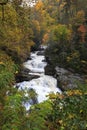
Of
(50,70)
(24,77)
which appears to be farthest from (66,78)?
(50,70)

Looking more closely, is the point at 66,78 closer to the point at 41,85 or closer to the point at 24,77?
the point at 41,85

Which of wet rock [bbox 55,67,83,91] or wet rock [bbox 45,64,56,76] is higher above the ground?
wet rock [bbox 55,67,83,91]

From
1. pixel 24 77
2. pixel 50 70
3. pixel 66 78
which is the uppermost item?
pixel 24 77

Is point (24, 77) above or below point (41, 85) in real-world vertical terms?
above

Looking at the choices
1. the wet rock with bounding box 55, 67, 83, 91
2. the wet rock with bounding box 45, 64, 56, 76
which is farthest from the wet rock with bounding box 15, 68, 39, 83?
the wet rock with bounding box 45, 64, 56, 76

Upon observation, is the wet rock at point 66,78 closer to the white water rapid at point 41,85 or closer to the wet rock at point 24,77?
the white water rapid at point 41,85

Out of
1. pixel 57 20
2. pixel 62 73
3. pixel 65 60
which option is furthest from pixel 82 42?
pixel 57 20

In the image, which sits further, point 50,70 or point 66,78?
point 50,70

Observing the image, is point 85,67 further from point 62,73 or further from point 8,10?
point 8,10

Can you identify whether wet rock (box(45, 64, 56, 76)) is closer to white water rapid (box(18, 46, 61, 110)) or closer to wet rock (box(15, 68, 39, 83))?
white water rapid (box(18, 46, 61, 110))

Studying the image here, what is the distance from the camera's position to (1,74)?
15.1 ft

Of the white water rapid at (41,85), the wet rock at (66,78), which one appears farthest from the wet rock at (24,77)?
the wet rock at (66,78)

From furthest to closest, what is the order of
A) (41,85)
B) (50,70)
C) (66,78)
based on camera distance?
(50,70), (66,78), (41,85)

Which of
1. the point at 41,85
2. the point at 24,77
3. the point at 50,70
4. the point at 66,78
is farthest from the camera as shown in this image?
the point at 50,70
